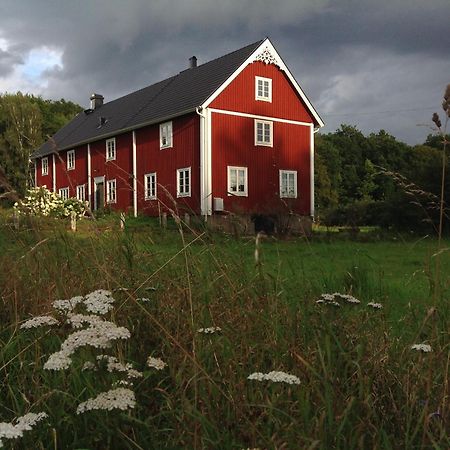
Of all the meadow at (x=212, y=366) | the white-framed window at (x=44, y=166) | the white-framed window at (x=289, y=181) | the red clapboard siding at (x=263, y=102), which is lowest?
the meadow at (x=212, y=366)

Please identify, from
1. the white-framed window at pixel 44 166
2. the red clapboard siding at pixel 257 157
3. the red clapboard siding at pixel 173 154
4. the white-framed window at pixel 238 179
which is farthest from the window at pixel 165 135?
the white-framed window at pixel 44 166

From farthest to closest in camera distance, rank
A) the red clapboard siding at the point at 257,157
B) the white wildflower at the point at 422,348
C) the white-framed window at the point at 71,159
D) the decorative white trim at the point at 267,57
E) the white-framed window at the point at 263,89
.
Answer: the white-framed window at the point at 71,159 → the white-framed window at the point at 263,89 → the decorative white trim at the point at 267,57 → the red clapboard siding at the point at 257,157 → the white wildflower at the point at 422,348

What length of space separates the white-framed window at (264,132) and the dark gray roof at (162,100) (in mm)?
3009

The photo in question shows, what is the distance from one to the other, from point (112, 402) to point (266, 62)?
85.7 ft

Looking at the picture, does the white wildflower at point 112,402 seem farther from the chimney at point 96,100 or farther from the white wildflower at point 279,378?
the chimney at point 96,100

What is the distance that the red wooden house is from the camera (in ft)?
81.4

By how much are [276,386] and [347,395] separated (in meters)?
0.32

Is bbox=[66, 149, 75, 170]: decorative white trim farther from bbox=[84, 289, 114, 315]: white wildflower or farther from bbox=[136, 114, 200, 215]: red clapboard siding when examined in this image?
bbox=[84, 289, 114, 315]: white wildflower

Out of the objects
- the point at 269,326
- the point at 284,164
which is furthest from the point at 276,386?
the point at 284,164

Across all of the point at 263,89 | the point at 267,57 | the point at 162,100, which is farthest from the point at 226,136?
the point at 162,100

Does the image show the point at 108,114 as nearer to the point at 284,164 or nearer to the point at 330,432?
the point at 284,164

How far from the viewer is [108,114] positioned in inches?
1382

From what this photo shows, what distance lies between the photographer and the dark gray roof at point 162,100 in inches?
1006

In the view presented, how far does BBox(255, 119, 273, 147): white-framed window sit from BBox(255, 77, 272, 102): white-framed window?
1.09m
